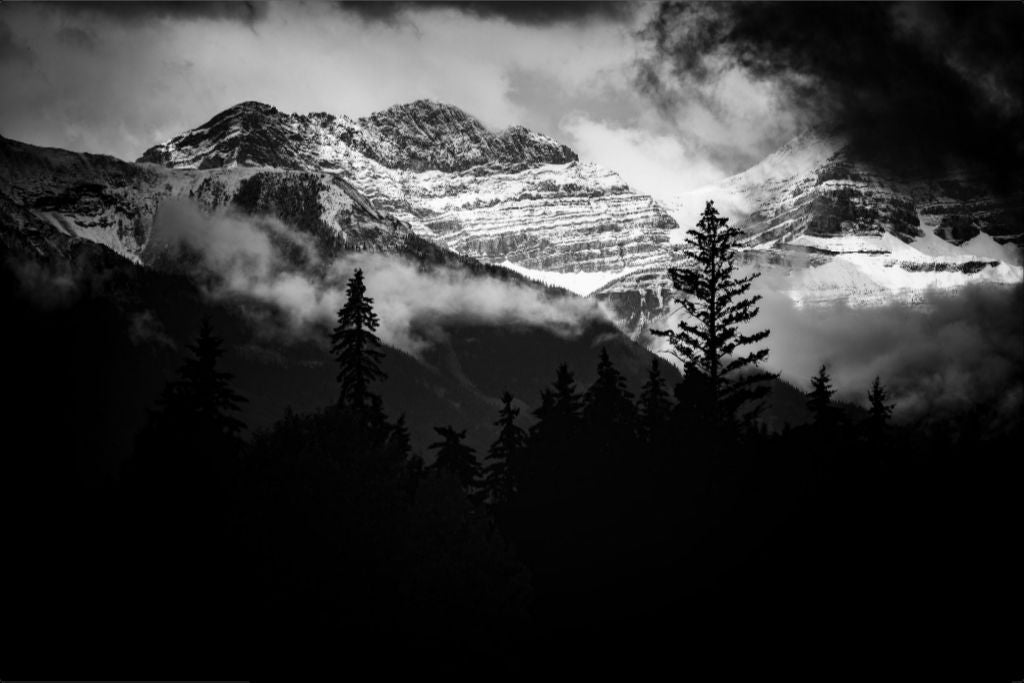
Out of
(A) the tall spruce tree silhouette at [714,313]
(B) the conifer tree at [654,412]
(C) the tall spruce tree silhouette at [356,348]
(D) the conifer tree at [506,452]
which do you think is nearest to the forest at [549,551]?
(A) the tall spruce tree silhouette at [714,313]

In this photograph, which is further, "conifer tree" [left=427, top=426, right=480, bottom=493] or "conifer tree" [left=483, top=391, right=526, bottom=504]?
"conifer tree" [left=427, top=426, right=480, bottom=493]

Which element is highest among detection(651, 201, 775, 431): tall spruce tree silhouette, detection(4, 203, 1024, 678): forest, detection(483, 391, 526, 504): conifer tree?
detection(651, 201, 775, 431): tall spruce tree silhouette

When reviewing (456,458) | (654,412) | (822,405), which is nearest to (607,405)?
(654,412)

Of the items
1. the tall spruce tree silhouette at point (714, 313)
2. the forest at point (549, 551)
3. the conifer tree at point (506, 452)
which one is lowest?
the forest at point (549, 551)

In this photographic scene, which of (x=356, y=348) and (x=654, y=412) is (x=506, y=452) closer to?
(x=356, y=348)

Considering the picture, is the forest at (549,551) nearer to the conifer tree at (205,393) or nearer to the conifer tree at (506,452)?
the conifer tree at (205,393)

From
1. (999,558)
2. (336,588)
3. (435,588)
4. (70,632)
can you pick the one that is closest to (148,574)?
(70,632)

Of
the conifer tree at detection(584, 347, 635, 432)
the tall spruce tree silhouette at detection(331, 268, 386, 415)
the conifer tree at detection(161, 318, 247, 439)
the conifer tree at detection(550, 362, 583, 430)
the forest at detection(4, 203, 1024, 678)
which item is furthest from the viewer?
the tall spruce tree silhouette at detection(331, 268, 386, 415)

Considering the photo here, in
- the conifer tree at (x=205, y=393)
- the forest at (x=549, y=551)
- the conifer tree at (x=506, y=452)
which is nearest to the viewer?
the forest at (x=549, y=551)

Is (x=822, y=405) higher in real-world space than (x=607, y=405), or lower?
higher

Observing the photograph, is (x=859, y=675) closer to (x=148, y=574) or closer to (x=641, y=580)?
(x=641, y=580)

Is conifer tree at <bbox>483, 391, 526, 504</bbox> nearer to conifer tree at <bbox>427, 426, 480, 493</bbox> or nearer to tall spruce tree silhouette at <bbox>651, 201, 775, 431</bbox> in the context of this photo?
conifer tree at <bbox>427, 426, 480, 493</bbox>

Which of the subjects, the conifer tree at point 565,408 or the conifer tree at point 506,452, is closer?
the conifer tree at point 565,408

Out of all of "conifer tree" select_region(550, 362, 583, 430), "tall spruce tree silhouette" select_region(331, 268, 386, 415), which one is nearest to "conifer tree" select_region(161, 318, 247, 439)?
"tall spruce tree silhouette" select_region(331, 268, 386, 415)
